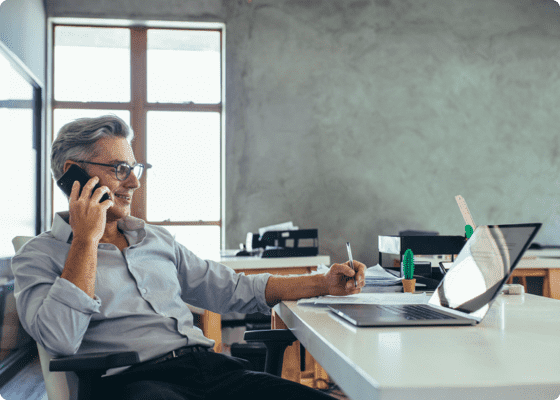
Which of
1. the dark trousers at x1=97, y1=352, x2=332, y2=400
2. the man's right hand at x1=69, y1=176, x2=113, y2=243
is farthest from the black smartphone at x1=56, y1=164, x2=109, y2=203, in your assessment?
the dark trousers at x1=97, y1=352, x2=332, y2=400

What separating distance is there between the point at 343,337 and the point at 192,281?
77cm

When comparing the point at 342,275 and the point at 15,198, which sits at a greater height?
the point at 15,198

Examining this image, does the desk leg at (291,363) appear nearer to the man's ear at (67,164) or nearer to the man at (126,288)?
the man at (126,288)

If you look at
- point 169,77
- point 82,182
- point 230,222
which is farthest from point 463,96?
point 82,182

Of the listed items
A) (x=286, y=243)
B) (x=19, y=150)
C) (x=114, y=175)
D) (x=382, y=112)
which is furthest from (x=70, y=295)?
(x=382, y=112)

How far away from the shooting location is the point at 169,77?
4.54 m

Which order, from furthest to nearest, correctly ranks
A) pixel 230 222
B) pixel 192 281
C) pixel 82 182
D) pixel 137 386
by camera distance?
pixel 230 222 → pixel 192 281 → pixel 82 182 → pixel 137 386

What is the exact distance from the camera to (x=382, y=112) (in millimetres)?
4609

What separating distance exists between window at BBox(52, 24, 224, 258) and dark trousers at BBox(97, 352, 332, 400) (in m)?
3.37

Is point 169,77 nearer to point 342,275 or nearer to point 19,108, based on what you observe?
point 19,108

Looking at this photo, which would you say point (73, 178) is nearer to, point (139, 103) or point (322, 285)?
point (322, 285)

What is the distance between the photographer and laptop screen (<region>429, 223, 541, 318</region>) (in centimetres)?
85

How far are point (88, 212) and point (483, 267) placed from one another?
3.09 feet

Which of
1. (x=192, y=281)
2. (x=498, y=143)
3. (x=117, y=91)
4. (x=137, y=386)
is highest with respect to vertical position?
(x=117, y=91)
